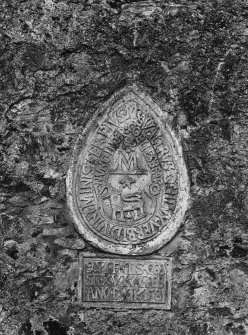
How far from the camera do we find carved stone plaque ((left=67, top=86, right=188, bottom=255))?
14.3 ft

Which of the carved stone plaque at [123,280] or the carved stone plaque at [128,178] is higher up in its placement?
the carved stone plaque at [128,178]

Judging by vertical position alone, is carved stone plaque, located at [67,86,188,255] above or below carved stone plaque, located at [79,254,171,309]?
above

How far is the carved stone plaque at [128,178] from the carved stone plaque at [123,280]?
0.09m

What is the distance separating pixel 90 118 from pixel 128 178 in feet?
1.10

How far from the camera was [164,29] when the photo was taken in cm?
432

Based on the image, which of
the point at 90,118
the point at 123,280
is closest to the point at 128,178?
the point at 90,118

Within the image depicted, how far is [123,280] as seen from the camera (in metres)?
4.41

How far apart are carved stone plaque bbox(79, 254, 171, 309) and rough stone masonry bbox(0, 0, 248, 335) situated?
4 cm

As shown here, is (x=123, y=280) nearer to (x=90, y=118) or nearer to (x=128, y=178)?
(x=128, y=178)

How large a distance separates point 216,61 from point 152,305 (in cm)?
120

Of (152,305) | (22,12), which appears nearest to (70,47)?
(22,12)

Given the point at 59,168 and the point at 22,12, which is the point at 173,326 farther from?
the point at 22,12

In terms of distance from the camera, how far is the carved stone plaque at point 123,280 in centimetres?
439

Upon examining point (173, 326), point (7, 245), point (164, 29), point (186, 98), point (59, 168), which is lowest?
point (173, 326)
